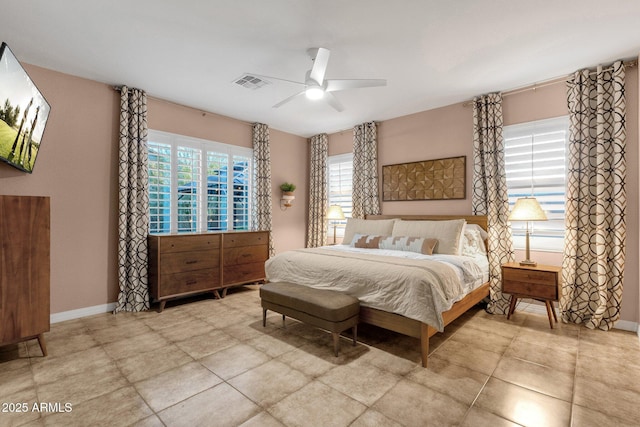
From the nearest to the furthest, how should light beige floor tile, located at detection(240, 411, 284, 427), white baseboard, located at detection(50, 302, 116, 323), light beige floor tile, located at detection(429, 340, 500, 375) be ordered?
light beige floor tile, located at detection(240, 411, 284, 427), light beige floor tile, located at detection(429, 340, 500, 375), white baseboard, located at detection(50, 302, 116, 323)

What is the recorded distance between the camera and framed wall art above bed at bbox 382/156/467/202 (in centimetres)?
439

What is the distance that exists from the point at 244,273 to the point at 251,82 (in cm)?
275

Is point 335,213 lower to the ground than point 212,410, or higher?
higher

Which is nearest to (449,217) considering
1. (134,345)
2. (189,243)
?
(189,243)

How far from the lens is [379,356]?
2.64m

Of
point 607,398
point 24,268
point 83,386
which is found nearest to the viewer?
point 607,398

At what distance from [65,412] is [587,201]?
16.2 ft

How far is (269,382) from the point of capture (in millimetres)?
2229

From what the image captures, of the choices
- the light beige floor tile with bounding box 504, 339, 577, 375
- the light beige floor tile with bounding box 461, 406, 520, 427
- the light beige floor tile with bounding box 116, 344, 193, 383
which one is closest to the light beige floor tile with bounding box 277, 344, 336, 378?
the light beige floor tile with bounding box 116, 344, 193, 383

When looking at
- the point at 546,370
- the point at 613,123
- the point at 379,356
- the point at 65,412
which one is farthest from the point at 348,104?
the point at 65,412

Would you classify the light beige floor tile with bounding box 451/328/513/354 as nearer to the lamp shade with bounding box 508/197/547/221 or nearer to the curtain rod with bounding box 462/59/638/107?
the lamp shade with bounding box 508/197/547/221

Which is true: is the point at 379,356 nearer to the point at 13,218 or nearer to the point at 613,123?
the point at 13,218

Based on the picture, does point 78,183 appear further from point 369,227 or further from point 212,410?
point 369,227

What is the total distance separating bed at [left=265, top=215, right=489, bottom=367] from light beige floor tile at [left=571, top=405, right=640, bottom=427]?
0.91 m
